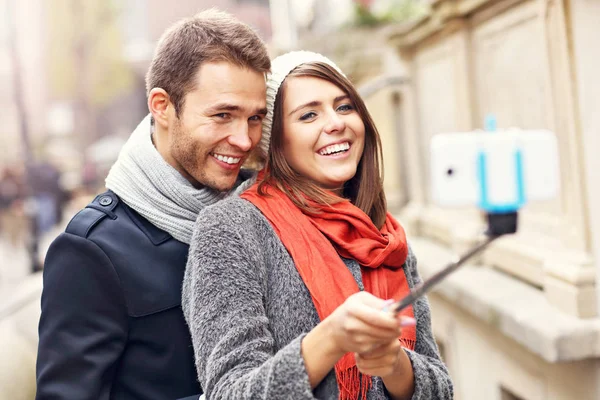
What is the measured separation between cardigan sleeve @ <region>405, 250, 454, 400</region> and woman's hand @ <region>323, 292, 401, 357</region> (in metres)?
0.48

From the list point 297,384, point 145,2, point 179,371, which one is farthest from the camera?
point 145,2

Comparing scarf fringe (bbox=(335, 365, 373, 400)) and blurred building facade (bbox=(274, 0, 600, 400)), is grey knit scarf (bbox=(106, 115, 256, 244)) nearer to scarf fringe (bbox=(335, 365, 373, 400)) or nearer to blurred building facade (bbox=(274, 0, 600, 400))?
scarf fringe (bbox=(335, 365, 373, 400))

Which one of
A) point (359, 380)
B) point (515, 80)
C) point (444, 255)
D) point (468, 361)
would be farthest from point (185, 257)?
point (444, 255)

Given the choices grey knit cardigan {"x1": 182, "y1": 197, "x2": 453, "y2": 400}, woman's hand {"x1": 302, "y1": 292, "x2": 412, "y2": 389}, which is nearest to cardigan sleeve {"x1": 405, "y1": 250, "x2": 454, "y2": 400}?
grey knit cardigan {"x1": 182, "y1": 197, "x2": 453, "y2": 400}

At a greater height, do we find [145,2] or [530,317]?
[145,2]

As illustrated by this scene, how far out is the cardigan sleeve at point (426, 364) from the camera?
2098 mm

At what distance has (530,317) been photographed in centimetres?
371

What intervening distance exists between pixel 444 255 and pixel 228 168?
3.92 meters

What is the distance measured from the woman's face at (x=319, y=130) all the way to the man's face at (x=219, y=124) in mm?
121

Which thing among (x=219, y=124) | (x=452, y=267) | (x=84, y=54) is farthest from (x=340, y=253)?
(x=84, y=54)

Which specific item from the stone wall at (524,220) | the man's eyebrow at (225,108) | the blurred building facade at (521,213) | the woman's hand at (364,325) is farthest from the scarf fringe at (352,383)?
the stone wall at (524,220)

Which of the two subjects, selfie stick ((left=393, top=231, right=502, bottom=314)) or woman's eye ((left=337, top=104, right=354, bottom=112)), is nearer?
selfie stick ((left=393, top=231, right=502, bottom=314))

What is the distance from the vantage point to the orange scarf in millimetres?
2098

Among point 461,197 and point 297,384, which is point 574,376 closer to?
point 297,384
